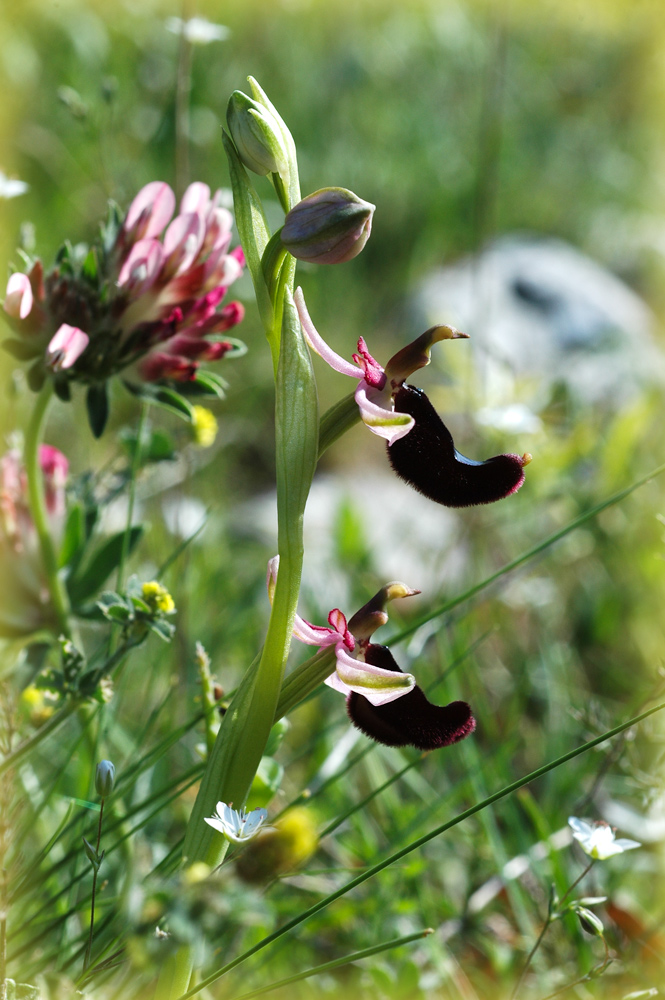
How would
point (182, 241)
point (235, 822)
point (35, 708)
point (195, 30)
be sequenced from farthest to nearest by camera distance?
point (195, 30) → point (35, 708) → point (182, 241) → point (235, 822)

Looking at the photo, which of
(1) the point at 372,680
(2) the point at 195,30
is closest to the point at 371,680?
(1) the point at 372,680

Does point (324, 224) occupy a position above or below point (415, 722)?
above

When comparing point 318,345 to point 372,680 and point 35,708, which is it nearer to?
point 372,680

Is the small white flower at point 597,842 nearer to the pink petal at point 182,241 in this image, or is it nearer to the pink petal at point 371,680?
the pink petal at point 371,680

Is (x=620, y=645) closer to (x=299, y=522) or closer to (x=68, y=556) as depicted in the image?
(x=68, y=556)

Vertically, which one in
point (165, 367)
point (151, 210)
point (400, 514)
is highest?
point (151, 210)

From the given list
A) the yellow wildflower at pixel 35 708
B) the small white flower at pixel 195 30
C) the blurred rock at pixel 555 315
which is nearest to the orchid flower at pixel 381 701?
the yellow wildflower at pixel 35 708

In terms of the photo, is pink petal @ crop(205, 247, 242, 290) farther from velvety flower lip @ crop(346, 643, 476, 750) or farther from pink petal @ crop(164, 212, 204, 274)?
velvety flower lip @ crop(346, 643, 476, 750)
